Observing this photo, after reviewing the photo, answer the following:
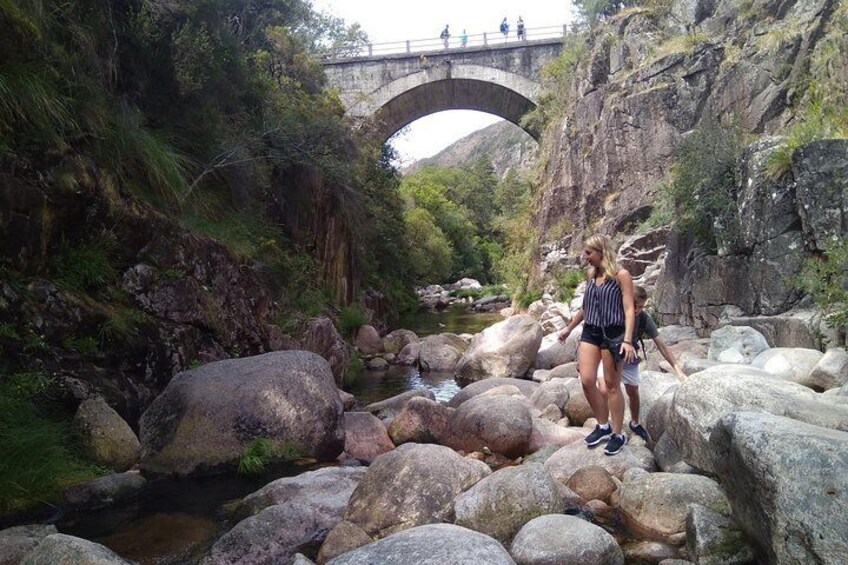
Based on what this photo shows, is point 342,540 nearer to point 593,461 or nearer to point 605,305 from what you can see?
point 593,461

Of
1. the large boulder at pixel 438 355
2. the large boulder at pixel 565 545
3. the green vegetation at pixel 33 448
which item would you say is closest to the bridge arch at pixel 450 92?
the large boulder at pixel 438 355

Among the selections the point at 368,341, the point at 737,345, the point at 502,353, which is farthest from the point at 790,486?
the point at 368,341

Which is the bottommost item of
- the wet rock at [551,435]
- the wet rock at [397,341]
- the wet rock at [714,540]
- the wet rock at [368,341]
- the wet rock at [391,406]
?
the wet rock at [397,341]

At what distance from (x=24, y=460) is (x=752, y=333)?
28.0 ft

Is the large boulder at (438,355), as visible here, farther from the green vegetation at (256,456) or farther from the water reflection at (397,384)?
the green vegetation at (256,456)

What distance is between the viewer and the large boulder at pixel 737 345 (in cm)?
836

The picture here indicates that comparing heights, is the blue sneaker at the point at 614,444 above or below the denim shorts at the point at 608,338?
below

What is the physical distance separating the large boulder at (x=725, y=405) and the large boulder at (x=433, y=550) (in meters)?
1.84

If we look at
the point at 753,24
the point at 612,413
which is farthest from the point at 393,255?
the point at 612,413

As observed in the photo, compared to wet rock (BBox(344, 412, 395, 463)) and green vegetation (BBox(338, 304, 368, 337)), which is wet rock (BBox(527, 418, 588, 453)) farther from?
green vegetation (BBox(338, 304, 368, 337))

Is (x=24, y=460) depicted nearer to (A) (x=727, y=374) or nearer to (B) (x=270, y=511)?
(B) (x=270, y=511)

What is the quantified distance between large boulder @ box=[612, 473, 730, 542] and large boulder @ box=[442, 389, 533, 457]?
2.00 meters

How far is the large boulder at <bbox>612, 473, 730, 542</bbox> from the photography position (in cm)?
426

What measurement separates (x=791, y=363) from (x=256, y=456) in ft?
19.2
